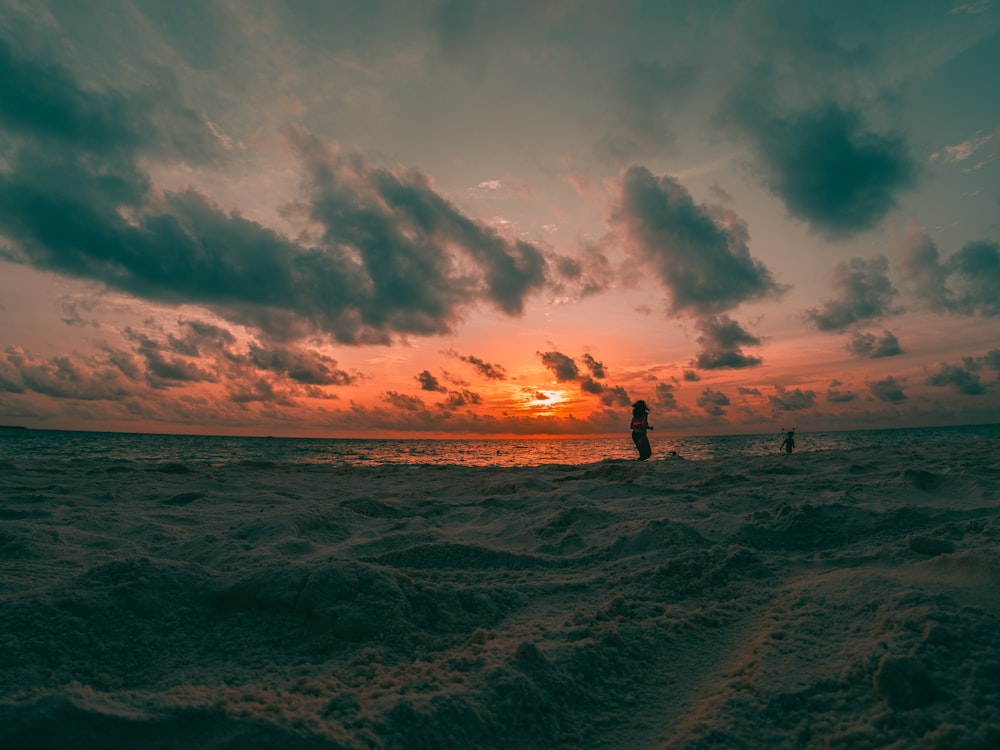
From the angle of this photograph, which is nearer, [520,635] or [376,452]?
[520,635]

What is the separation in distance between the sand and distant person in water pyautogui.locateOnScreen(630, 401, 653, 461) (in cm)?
1046

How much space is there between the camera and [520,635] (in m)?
2.61

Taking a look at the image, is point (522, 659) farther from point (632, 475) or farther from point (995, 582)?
point (632, 475)

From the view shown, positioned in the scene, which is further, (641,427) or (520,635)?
(641,427)

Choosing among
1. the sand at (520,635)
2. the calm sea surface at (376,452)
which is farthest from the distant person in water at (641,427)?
the sand at (520,635)

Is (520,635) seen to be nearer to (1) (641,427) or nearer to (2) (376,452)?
(1) (641,427)

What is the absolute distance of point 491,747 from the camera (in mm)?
1797

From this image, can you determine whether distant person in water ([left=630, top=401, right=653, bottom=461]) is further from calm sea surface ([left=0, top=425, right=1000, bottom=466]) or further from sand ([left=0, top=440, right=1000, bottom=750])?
sand ([left=0, top=440, right=1000, bottom=750])

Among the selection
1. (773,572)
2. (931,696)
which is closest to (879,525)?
(773,572)

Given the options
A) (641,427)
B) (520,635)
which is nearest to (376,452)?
(641,427)

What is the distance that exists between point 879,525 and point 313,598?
4.47 metres

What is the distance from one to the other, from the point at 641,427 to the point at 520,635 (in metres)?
13.6

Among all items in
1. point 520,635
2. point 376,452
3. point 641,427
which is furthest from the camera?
point 376,452

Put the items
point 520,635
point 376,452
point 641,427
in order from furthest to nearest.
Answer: point 376,452
point 641,427
point 520,635
